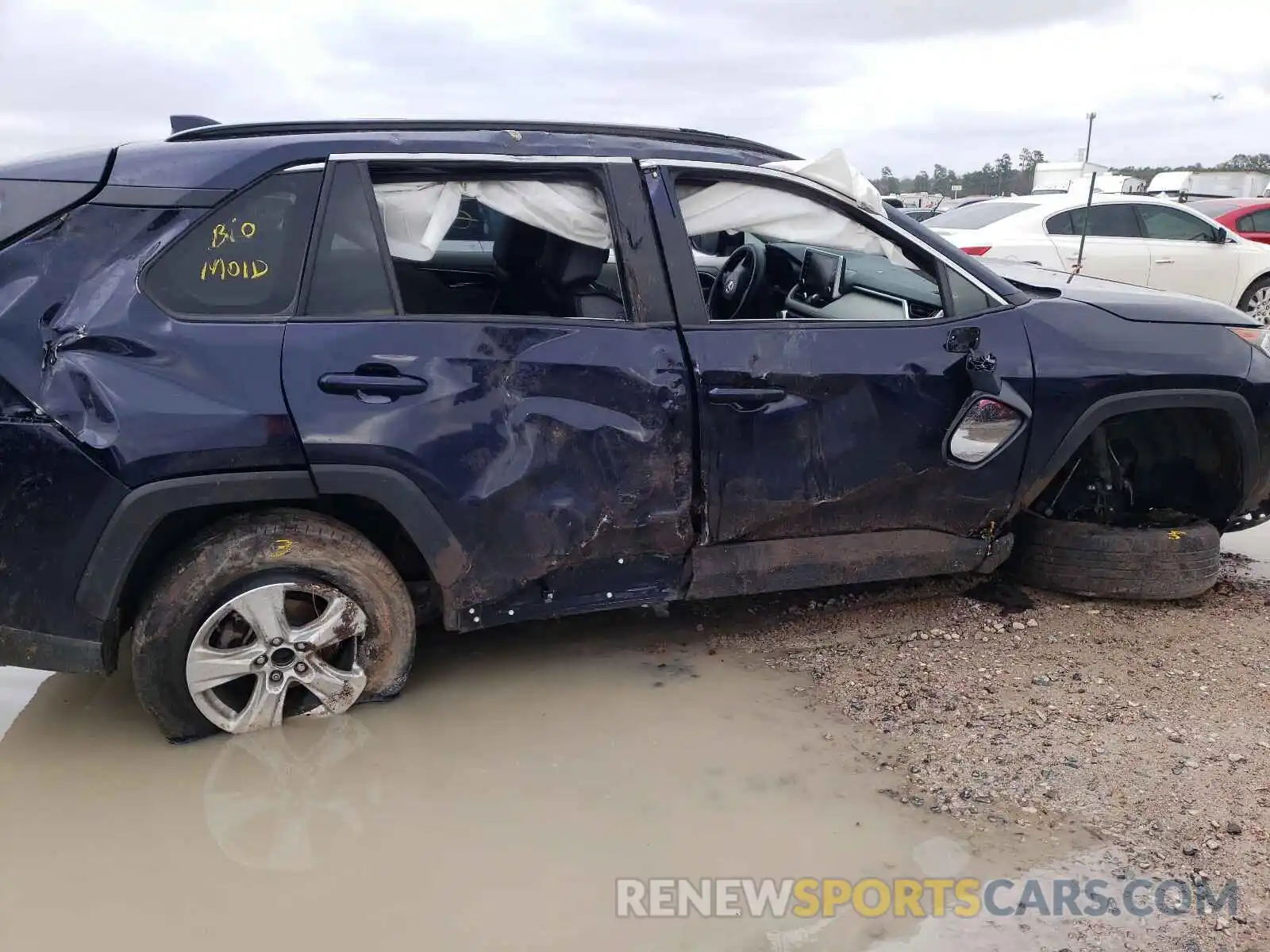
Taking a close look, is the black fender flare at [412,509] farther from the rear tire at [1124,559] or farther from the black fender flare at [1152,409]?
the rear tire at [1124,559]

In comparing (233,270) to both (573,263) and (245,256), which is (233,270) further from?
(573,263)

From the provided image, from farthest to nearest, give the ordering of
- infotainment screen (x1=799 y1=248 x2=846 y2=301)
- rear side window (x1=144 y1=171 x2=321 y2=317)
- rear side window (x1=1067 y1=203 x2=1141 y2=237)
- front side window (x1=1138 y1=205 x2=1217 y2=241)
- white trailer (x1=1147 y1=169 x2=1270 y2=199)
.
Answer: white trailer (x1=1147 y1=169 x2=1270 y2=199)
front side window (x1=1138 y1=205 x2=1217 y2=241)
rear side window (x1=1067 y1=203 x2=1141 y2=237)
infotainment screen (x1=799 y1=248 x2=846 y2=301)
rear side window (x1=144 y1=171 x2=321 y2=317)

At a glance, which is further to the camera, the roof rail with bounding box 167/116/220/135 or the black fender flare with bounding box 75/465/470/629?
the roof rail with bounding box 167/116/220/135

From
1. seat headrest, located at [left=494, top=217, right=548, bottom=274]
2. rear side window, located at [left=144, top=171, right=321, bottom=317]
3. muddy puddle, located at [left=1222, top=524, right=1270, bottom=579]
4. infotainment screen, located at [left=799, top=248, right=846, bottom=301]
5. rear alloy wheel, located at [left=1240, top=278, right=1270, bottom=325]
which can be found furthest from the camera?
rear alloy wheel, located at [left=1240, top=278, right=1270, bottom=325]

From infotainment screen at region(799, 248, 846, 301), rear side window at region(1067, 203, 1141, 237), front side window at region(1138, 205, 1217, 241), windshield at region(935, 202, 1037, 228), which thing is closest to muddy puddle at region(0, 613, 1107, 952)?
infotainment screen at region(799, 248, 846, 301)

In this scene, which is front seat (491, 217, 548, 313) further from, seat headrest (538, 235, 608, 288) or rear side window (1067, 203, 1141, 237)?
rear side window (1067, 203, 1141, 237)

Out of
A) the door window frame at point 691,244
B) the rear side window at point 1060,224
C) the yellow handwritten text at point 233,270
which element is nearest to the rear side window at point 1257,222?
the rear side window at point 1060,224

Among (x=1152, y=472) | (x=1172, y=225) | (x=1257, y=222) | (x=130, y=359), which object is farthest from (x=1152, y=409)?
(x=1257, y=222)

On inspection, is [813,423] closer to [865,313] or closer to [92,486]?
[865,313]

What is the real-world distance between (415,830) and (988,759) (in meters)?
1.69

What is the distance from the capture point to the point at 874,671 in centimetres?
344

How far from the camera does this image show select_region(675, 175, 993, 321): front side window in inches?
132

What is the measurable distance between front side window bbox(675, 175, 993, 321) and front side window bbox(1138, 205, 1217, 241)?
25.0 ft

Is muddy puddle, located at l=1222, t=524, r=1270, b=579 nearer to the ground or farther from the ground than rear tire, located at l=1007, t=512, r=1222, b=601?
nearer to the ground
